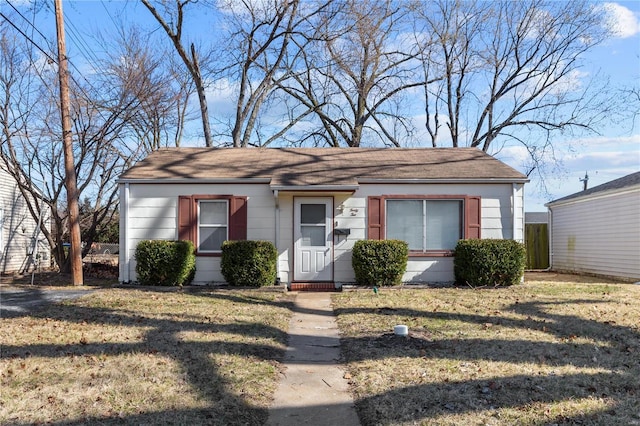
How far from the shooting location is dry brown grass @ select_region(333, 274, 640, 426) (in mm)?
4133

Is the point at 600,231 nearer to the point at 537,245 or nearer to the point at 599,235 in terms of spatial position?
the point at 599,235

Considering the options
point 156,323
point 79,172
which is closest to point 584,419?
point 156,323

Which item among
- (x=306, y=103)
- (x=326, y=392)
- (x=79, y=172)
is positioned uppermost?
(x=306, y=103)

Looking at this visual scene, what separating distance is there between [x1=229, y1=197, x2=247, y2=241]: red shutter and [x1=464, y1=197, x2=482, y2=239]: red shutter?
18.0 ft

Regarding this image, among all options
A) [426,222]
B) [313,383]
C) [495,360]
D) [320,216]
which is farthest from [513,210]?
[313,383]

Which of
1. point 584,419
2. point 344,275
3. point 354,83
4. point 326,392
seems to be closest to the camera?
point 584,419

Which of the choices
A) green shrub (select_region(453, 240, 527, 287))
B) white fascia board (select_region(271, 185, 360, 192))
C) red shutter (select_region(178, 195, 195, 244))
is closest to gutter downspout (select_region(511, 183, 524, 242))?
green shrub (select_region(453, 240, 527, 287))

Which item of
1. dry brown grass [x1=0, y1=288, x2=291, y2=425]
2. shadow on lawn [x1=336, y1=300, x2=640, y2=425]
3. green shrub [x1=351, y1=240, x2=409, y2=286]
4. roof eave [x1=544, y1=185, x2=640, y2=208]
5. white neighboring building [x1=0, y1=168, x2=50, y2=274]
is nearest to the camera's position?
dry brown grass [x1=0, y1=288, x2=291, y2=425]

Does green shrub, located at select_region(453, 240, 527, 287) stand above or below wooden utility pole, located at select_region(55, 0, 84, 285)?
below

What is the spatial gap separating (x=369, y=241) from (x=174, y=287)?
4749 millimetres

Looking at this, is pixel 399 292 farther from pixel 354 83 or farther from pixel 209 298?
pixel 354 83

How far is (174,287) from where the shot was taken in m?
11.9

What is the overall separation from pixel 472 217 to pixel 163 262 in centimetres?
759

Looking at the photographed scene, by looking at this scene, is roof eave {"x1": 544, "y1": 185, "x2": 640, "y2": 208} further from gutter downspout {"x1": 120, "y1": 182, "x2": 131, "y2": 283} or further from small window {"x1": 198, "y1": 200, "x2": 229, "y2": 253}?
gutter downspout {"x1": 120, "y1": 182, "x2": 131, "y2": 283}
